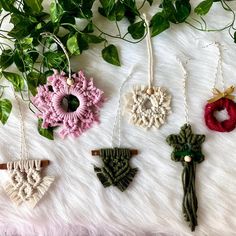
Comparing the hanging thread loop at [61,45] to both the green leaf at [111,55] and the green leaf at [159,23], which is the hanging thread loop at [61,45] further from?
the green leaf at [159,23]

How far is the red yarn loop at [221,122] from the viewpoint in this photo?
2.71 ft

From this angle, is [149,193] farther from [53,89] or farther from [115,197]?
[53,89]

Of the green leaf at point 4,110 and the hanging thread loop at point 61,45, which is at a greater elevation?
the hanging thread loop at point 61,45

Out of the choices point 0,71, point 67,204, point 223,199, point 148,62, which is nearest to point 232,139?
point 223,199

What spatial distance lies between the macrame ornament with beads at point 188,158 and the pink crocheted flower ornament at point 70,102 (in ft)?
0.61

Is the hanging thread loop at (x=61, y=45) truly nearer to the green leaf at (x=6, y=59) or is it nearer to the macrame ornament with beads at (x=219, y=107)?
the green leaf at (x=6, y=59)

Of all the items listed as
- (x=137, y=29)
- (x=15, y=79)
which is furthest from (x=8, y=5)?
(x=137, y=29)

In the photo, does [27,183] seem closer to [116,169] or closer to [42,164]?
Result: [42,164]

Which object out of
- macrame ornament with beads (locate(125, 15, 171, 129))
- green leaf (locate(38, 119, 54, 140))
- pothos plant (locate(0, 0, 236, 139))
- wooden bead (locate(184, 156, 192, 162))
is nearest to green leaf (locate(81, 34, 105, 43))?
pothos plant (locate(0, 0, 236, 139))

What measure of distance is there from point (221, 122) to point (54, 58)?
15.4 inches

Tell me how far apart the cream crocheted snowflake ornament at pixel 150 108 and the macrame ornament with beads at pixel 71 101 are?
0.07 m


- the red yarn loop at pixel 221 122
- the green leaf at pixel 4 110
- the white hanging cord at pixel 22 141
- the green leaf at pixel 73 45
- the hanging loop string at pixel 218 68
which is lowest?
the white hanging cord at pixel 22 141

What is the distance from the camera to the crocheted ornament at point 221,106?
83 centimetres

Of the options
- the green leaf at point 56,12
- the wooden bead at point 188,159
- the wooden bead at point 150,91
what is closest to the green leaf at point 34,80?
the green leaf at point 56,12
